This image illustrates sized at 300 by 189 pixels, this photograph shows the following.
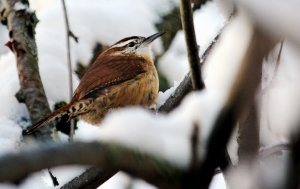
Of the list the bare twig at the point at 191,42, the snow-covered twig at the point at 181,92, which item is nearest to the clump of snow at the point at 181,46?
the snow-covered twig at the point at 181,92

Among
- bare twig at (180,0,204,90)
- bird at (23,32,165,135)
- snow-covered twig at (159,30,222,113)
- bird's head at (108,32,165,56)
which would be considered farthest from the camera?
bird's head at (108,32,165,56)

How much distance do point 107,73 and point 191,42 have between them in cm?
252

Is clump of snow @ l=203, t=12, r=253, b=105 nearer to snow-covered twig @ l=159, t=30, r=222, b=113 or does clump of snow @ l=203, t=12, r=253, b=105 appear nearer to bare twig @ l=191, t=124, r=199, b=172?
bare twig @ l=191, t=124, r=199, b=172

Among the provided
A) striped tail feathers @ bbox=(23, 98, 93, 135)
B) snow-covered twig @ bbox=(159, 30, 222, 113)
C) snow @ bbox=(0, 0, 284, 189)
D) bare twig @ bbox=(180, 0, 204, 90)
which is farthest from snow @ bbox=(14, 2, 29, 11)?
bare twig @ bbox=(180, 0, 204, 90)

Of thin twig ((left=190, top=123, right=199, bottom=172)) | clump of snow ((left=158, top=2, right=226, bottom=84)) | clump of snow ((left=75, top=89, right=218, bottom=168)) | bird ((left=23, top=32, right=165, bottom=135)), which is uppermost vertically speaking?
clump of snow ((left=158, top=2, right=226, bottom=84))

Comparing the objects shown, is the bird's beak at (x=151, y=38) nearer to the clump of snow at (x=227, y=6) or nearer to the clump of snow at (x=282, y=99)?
the clump of snow at (x=282, y=99)

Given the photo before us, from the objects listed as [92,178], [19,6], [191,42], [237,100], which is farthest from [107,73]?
[237,100]

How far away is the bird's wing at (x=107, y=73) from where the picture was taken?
3.30 meters

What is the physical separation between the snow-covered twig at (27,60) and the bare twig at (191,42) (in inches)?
90.6

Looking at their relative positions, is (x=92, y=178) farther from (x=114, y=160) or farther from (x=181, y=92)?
(x=114, y=160)

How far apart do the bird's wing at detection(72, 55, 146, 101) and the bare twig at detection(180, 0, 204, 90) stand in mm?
2243

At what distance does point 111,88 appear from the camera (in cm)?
337

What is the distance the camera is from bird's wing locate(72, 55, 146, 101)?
130 inches

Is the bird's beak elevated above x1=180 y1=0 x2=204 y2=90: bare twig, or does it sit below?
above
